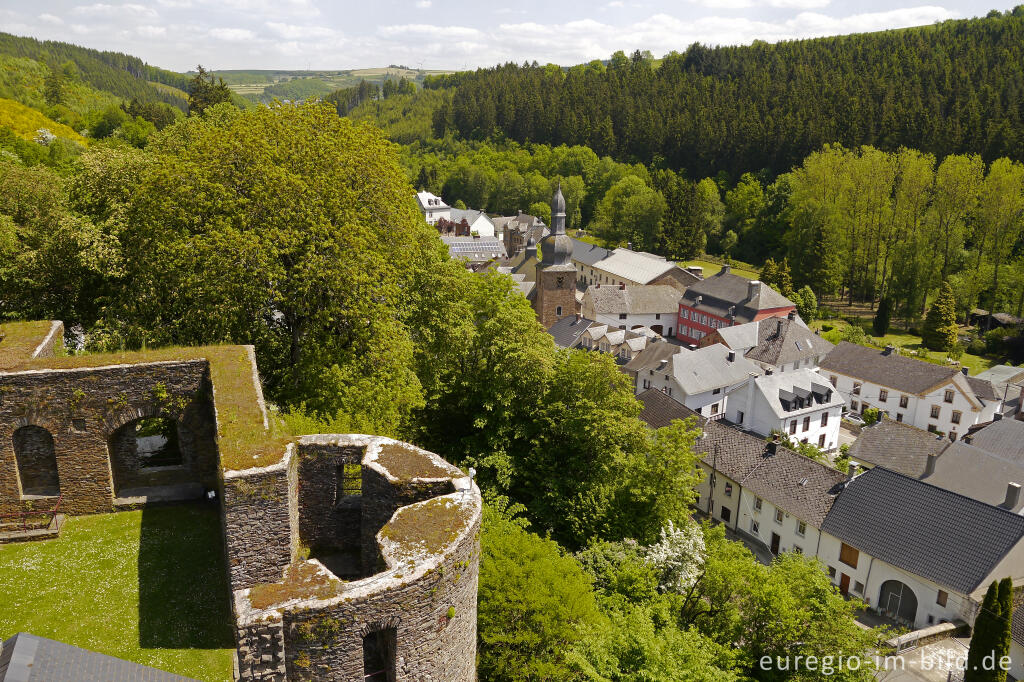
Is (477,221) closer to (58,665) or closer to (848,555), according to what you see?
(848,555)

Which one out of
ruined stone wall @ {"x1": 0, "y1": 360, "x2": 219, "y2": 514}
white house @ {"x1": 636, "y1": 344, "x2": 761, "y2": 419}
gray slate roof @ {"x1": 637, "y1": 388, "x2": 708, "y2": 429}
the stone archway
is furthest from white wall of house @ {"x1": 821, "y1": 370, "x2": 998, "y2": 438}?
ruined stone wall @ {"x1": 0, "y1": 360, "x2": 219, "y2": 514}

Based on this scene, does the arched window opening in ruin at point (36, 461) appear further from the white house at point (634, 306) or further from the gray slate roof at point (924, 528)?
the white house at point (634, 306)

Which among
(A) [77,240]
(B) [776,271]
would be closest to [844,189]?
(B) [776,271]

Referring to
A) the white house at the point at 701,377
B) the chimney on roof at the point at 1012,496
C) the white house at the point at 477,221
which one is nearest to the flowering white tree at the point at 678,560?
the chimney on roof at the point at 1012,496

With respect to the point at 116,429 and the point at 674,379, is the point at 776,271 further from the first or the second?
the point at 116,429

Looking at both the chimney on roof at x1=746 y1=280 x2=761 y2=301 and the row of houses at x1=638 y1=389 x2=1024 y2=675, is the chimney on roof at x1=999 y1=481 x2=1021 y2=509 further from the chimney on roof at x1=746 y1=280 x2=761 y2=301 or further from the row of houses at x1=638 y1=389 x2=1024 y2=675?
the chimney on roof at x1=746 y1=280 x2=761 y2=301

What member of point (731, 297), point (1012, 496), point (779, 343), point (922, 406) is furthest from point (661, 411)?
point (731, 297)
